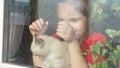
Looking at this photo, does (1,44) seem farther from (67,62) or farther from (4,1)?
(67,62)

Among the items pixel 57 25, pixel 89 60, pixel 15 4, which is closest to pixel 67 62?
pixel 89 60

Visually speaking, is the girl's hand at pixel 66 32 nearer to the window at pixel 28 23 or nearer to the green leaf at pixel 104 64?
the window at pixel 28 23

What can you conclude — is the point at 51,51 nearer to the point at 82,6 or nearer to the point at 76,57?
the point at 76,57

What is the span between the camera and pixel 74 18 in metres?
1.55

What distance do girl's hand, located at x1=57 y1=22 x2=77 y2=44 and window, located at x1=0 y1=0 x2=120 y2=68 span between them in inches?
1.3

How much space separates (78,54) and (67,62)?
10 cm

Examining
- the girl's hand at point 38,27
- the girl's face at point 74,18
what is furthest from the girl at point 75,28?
the girl's hand at point 38,27

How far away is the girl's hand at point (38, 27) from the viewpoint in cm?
166

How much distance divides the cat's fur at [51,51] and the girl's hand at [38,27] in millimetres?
37

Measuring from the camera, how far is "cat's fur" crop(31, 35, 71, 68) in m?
1.58

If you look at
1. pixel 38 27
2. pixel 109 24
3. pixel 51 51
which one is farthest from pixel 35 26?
pixel 109 24

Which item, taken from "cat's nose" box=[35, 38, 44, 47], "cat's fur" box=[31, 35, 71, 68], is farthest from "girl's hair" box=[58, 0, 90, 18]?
"cat's nose" box=[35, 38, 44, 47]

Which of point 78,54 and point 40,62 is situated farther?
point 40,62

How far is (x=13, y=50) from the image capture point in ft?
5.88
